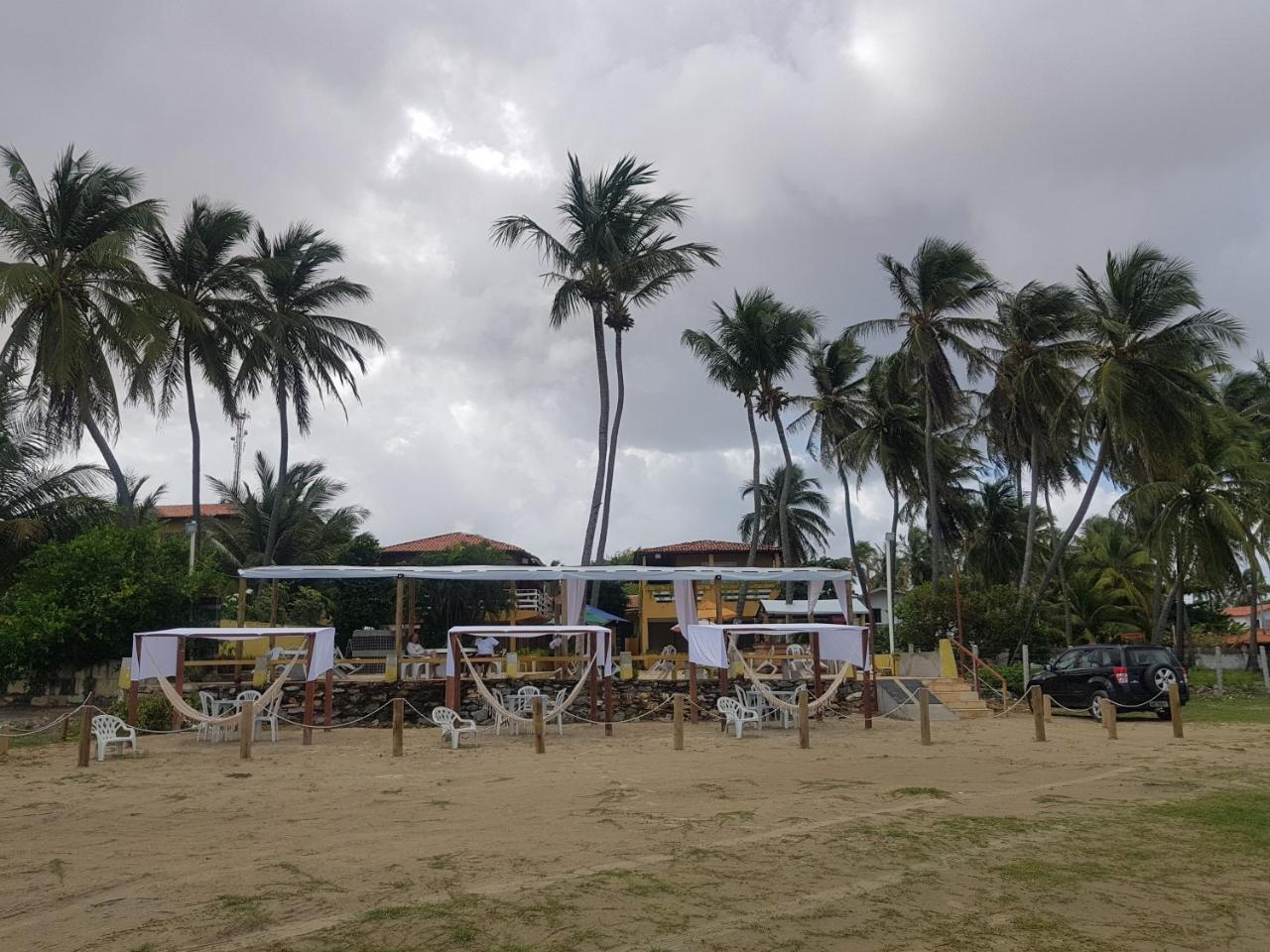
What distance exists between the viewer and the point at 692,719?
17.9 m

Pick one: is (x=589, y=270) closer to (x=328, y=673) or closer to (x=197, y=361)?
(x=197, y=361)

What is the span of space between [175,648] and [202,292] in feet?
44.1

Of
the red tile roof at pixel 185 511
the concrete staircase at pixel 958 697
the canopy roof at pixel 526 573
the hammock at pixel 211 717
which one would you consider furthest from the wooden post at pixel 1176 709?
the red tile roof at pixel 185 511

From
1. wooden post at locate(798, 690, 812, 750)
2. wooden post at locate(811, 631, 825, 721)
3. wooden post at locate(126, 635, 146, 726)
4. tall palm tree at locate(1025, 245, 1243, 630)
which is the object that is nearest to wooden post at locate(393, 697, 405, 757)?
wooden post at locate(126, 635, 146, 726)

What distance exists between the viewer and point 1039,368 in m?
28.2

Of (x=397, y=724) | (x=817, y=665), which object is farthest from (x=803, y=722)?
(x=397, y=724)

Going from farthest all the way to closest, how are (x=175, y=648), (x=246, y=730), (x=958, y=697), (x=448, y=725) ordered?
(x=958, y=697), (x=175, y=648), (x=448, y=725), (x=246, y=730)

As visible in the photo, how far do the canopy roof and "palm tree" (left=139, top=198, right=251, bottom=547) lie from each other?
330 inches

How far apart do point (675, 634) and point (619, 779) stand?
29731 millimetres

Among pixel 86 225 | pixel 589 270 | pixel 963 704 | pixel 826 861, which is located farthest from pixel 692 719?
pixel 86 225

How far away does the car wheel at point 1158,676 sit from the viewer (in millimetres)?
16844

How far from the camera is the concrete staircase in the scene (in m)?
19.0

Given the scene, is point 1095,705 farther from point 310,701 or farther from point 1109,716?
point 310,701

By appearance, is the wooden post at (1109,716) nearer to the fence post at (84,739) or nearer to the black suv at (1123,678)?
the black suv at (1123,678)
